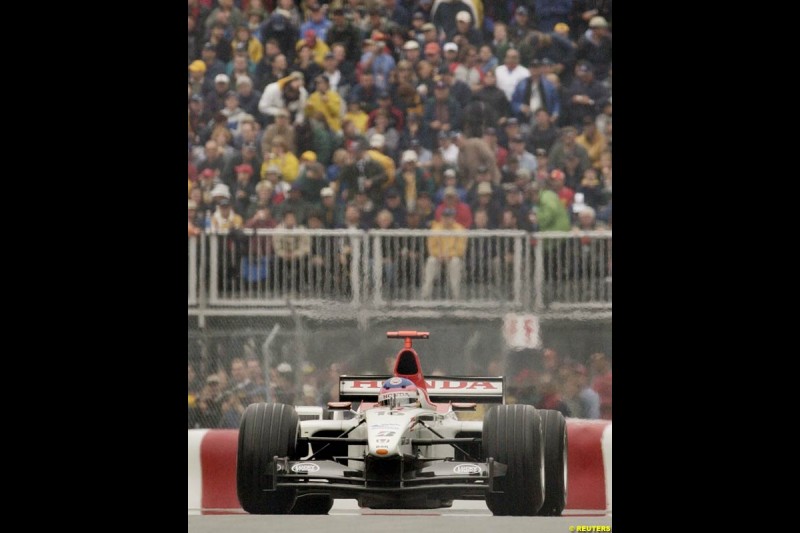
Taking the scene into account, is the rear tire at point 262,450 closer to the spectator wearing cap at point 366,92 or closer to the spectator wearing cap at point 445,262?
the spectator wearing cap at point 445,262

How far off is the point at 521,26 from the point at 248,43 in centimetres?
294

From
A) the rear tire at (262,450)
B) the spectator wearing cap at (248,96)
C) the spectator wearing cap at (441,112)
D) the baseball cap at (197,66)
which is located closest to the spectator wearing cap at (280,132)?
the spectator wearing cap at (248,96)

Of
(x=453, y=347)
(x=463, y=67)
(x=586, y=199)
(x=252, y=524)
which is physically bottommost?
(x=252, y=524)

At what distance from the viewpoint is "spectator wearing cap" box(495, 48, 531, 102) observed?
13461 millimetres

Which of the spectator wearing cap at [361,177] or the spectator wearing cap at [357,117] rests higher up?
the spectator wearing cap at [357,117]

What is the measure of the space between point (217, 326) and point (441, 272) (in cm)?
220

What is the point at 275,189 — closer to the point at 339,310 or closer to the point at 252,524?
the point at 339,310

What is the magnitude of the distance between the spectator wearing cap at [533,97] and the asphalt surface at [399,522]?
15.0 ft

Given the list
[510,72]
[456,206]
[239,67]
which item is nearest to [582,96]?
[510,72]

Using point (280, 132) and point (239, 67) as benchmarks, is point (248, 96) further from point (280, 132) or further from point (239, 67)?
point (280, 132)

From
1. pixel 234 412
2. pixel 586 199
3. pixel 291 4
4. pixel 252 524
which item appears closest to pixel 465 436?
pixel 252 524

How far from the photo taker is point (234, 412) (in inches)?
469

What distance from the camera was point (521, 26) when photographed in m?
13.6

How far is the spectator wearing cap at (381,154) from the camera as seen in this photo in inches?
519
